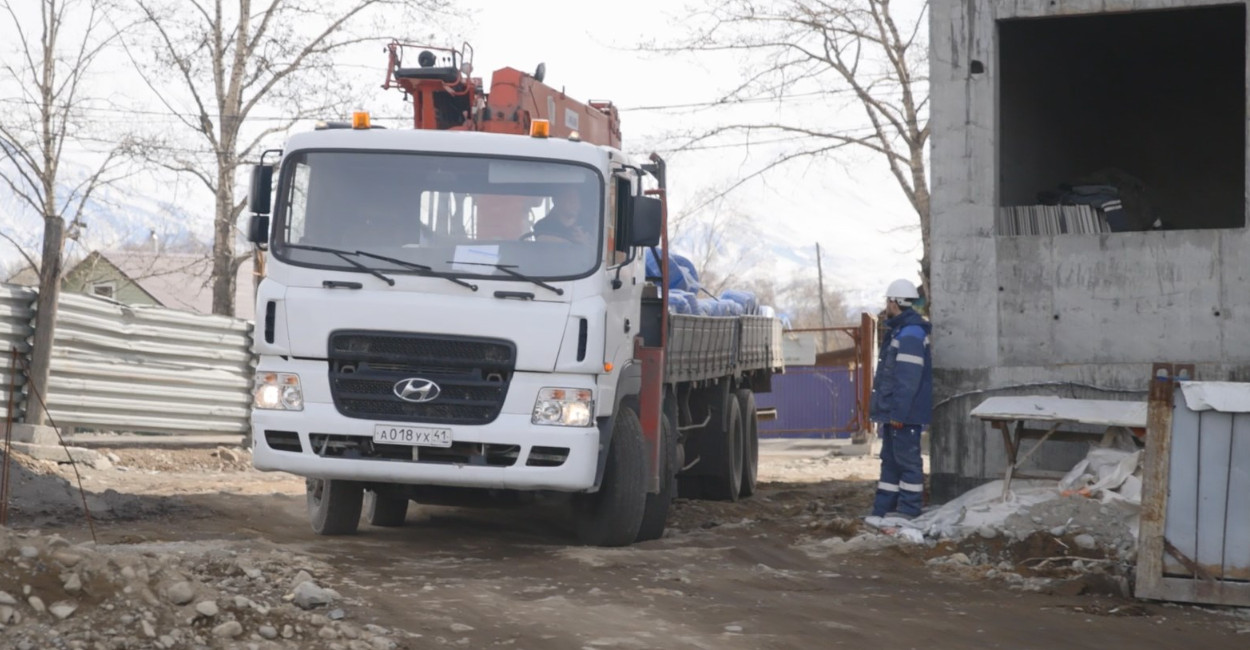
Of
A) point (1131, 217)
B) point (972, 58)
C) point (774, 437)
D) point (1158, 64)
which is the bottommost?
point (774, 437)

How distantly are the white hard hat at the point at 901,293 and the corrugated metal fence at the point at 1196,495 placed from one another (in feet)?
9.97

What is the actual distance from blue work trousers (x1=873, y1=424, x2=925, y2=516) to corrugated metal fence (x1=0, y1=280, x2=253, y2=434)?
849 centimetres

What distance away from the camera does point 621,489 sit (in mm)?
9430

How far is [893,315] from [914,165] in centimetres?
1924

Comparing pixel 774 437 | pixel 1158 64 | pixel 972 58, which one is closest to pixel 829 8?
pixel 774 437

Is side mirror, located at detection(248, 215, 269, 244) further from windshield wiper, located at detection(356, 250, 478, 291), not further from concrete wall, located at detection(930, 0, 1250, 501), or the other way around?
concrete wall, located at detection(930, 0, 1250, 501)

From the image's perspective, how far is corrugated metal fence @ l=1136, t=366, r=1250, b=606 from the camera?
26.2 feet

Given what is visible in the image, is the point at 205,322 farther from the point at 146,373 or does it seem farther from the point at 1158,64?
the point at 1158,64

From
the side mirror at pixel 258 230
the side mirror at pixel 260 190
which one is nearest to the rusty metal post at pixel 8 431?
the side mirror at pixel 258 230

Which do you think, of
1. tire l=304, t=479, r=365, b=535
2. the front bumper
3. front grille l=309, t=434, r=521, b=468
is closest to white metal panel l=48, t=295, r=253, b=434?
tire l=304, t=479, r=365, b=535

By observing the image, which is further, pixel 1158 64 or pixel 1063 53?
pixel 1158 64

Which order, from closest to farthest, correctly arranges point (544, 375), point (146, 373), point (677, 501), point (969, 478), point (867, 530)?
point (544, 375) < point (867, 530) < point (969, 478) < point (677, 501) < point (146, 373)

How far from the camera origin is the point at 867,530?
10594mm

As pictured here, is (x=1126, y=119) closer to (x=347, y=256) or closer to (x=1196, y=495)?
(x=1196, y=495)
